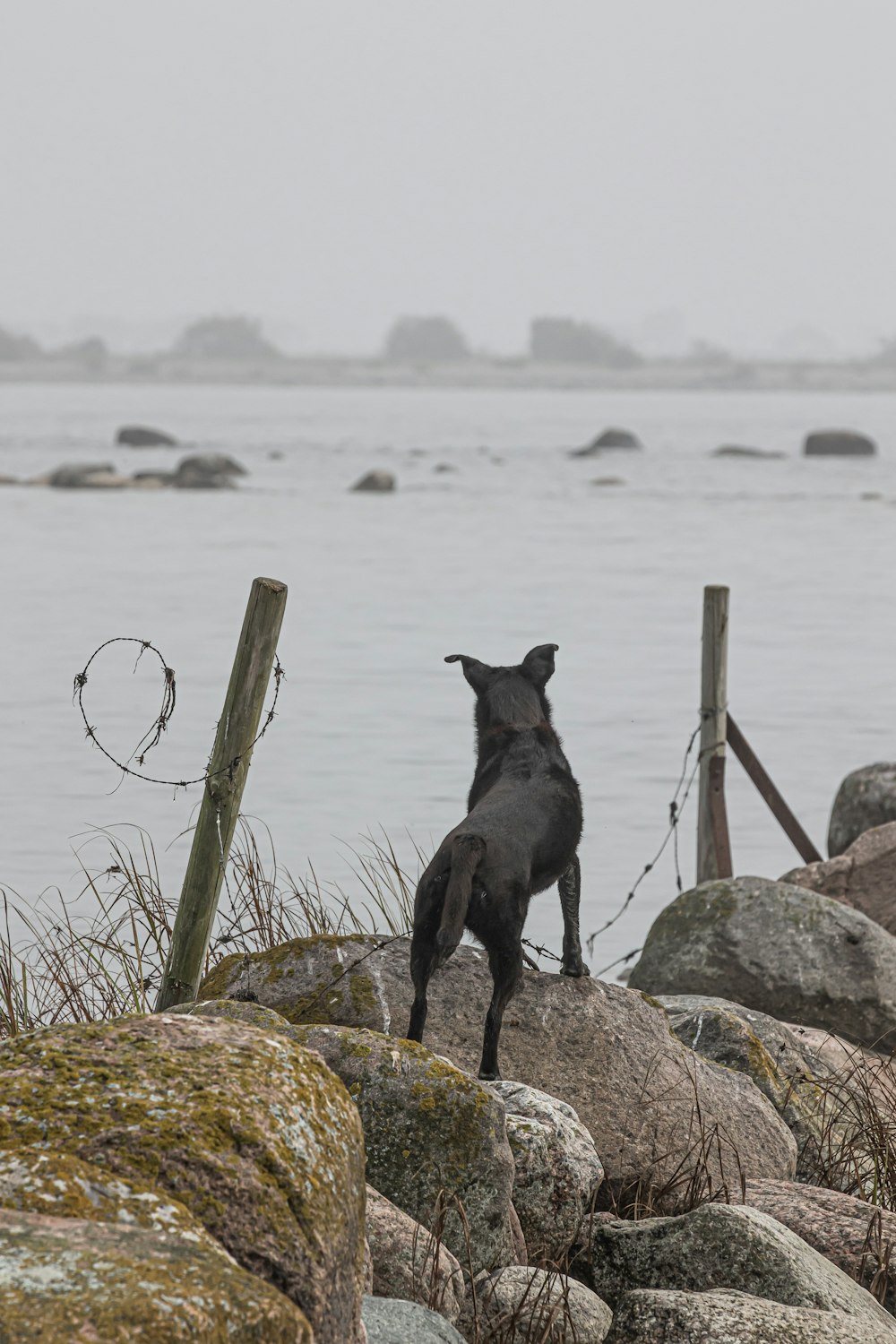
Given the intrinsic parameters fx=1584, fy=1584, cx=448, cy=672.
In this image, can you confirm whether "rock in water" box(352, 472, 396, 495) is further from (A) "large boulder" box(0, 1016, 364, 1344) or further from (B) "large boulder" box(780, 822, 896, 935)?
(A) "large boulder" box(0, 1016, 364, 1344)

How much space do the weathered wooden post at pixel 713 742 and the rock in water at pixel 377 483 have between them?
1607 inches

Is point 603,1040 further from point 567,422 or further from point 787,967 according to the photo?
point 567,422

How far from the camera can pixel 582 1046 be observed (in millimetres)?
5969

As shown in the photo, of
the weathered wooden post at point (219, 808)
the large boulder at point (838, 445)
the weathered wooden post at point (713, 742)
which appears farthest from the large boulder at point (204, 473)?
the weathered wooden post at point (219, 808)

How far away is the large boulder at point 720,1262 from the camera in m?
4.66

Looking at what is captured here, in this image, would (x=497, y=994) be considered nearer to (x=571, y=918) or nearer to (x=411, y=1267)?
(x=571, y=918)

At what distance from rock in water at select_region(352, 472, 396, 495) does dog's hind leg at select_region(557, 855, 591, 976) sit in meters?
44.9

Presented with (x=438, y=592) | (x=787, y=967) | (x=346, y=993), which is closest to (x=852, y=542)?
(x=438, y=592)

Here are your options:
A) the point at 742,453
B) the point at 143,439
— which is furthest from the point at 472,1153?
the point at 143,439

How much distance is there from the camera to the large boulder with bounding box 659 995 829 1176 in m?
6.61

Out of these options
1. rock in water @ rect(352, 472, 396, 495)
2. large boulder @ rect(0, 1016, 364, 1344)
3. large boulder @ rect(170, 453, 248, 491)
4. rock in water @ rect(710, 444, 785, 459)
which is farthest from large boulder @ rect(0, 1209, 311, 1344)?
rock in water @ rect(710, 444, 785, 459)

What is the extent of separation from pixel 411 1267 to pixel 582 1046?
1.72 metres

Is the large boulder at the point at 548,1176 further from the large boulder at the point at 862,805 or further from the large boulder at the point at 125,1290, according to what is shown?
the large boulder at the point at 862,805

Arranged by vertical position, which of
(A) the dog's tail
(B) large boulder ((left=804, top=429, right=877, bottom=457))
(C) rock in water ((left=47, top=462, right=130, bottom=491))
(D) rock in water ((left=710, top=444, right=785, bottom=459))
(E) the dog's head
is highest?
(B) large boulder ((left=804, top=429, right=877, bottom=457))
